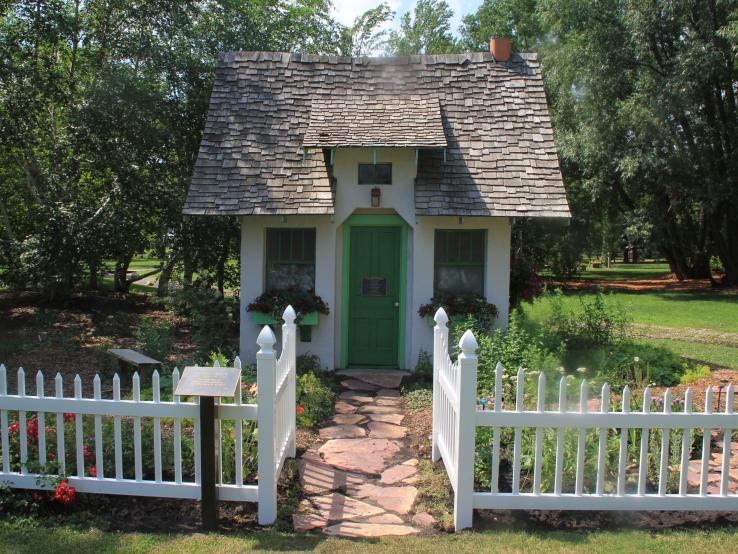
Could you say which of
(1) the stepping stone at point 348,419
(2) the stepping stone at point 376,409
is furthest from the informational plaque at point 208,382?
(2) the stepping stone at point 376,409

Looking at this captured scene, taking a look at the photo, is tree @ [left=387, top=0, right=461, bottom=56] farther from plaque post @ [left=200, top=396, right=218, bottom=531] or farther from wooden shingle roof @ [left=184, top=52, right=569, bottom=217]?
plaque post @ [left=200, top=396, right=218, bottom=531]

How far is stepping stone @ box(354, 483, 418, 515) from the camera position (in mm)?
5094

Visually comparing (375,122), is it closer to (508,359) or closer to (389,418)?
(508,359)

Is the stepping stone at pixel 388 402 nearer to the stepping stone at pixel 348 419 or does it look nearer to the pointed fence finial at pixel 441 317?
the stepping stone at pixel 348 419

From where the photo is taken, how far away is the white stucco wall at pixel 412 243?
10.0 meters

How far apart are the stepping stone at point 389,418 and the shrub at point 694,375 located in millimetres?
3999

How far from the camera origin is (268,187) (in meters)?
9.88

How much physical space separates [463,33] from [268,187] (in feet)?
101

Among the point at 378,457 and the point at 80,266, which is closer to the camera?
the point at 378,457

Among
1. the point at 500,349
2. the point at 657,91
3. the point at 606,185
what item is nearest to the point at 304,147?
the point at 500,349

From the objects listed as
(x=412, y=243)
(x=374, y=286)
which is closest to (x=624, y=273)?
(x=412, y=243)

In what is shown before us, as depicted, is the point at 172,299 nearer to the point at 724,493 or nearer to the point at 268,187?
the point at 268,187

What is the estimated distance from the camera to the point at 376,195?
9953 millimetres

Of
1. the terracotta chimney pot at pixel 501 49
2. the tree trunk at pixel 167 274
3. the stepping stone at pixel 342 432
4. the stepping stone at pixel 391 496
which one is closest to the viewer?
the stepping stone at pixel 391 496
